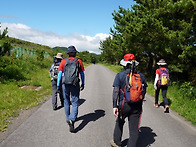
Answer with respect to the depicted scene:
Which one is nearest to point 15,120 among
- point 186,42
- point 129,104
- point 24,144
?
point 24,144

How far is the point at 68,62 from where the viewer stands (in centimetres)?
Answer: 420

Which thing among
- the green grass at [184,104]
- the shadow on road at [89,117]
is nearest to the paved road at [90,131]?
the shadow on road at [89,117]

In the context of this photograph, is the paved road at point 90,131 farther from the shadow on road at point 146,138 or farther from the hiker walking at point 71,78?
the hiker walking at point 71,78

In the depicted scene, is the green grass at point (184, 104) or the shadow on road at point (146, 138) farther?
the green grass at point (184, 104)

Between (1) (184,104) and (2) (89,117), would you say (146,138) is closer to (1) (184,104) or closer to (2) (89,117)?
(2) (89,117)

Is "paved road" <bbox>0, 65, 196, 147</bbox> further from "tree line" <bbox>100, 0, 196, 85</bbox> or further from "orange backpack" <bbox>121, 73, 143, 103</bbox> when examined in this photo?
"tree line" <bbox>100, 0, 196, 85</bbox>

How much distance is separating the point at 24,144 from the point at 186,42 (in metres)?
9.06

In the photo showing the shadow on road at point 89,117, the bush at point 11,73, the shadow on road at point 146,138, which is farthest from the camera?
the bush at point 11,73

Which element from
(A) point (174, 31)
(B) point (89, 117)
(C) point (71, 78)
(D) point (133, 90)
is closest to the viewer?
(D) point (133, 90)

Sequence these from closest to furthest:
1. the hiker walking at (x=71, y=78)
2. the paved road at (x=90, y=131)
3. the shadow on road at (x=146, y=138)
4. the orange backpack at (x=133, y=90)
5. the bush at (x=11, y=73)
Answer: the orange backpack at (x=133, y=90), the paved road at (x=90, y=131), the shadow on road at (x=146, y=138), the hiker walking at (x=71, y=78), the bush at (x=11, y=73)

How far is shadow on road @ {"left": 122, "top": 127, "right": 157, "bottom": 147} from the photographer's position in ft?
A: 12.3

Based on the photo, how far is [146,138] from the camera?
402cm

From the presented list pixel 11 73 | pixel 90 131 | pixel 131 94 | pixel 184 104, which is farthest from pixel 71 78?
pixel 11 73

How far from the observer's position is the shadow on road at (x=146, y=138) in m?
3.74
